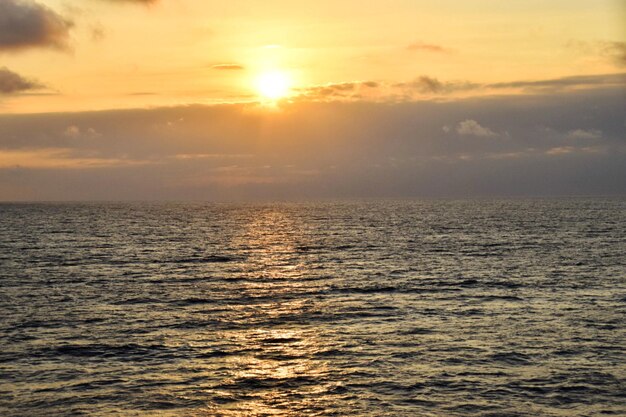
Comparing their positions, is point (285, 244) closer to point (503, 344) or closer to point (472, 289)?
point (472, 289)

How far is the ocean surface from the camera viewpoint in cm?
3112

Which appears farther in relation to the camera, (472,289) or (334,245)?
(334,245)

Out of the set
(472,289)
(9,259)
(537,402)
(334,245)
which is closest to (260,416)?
(537,402)

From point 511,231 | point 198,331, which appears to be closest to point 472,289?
point 198,331

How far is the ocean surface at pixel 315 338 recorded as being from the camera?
31.1m

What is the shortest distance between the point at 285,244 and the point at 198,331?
250 ft

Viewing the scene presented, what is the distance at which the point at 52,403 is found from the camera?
100ft

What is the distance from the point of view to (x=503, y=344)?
40.7m

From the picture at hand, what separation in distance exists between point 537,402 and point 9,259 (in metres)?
81.1

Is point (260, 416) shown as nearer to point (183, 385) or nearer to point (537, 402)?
point (183, 385)

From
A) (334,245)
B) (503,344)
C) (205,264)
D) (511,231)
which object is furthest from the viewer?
(511,231)

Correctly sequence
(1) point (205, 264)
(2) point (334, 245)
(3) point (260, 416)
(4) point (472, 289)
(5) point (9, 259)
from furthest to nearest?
(2) point (334, 245)
(5) point (9, 259)
(1) point (205, 264)
(4) point (472, 289)
(3) point (260, 416)

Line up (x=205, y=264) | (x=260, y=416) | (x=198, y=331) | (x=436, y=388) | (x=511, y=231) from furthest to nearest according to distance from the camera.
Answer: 1. (x=511, y=231)
2. (x=205, y=264)
3. (x=198, y=331)
4. (x=436, y=388)
5. (x=260, y=416)

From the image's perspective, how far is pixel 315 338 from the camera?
4294cm
